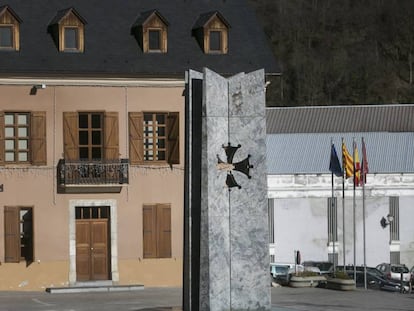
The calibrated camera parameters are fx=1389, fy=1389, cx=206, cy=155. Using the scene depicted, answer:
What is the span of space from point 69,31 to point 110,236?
6.93m

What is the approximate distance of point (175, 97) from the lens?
45.7 metres

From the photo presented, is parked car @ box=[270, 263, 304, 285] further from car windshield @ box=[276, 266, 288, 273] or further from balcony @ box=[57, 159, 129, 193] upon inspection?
balcony @ box=[57, 159, 129, 193]

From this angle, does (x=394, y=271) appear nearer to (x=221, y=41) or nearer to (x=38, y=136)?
(x=221, y=41)

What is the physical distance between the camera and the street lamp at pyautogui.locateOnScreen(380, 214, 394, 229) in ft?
206

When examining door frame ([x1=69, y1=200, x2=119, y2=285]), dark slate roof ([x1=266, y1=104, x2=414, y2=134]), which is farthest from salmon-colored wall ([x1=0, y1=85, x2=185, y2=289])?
dark slate roof ([x1=266, y1=104, x2=414, y2=134])

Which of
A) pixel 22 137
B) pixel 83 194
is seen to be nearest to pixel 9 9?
pixel 22 137

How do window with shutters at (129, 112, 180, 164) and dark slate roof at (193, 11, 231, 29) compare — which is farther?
dark slate roof at (193, 11, 231, 29)

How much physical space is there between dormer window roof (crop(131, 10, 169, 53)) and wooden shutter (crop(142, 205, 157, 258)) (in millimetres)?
5387

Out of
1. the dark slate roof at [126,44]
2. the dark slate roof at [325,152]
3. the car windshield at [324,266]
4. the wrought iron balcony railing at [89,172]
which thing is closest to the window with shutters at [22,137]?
the wrought iron balcony railing at [89,172]

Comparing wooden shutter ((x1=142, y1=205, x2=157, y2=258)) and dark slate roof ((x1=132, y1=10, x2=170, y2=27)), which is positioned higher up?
dark slate roof ((x1=132, y1=10, x2=170, y2=27))

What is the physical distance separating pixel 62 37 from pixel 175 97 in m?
4.22

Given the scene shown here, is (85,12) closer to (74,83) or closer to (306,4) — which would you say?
(74,83)

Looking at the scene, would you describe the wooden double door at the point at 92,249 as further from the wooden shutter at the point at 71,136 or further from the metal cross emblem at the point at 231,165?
the metal cross emblem at the point at 231,165

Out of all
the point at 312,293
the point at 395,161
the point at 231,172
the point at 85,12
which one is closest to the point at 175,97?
the point at 85,12
